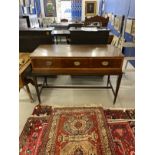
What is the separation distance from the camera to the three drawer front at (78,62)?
186 centimetres

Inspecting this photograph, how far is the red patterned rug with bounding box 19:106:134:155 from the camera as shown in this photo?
1.54m

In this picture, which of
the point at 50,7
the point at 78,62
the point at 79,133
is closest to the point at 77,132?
the point at 79,133

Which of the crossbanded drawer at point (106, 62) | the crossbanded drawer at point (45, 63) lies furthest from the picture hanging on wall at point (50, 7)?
the crossbanded drawer at point (106, 62)

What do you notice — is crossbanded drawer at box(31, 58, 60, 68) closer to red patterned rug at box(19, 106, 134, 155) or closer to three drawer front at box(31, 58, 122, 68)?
three drawer front at box(31, 58, 122, 68)

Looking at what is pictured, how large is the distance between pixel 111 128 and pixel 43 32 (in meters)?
1.67

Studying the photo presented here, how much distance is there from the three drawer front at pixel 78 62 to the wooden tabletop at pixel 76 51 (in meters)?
0.05

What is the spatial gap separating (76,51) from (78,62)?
20 cm

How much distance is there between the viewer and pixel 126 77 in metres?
3.15

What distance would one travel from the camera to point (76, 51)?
6.59ft

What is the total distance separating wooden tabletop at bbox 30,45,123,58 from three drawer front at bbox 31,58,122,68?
5 centimetres

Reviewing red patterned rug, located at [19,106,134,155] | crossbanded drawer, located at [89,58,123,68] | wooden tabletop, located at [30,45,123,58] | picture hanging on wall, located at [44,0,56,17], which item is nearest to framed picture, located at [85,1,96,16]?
picture hanging on wall, located at [44,0,56,17]

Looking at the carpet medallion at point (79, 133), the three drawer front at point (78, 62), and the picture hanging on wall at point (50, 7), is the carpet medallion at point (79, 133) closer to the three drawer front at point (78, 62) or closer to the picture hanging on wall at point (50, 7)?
the three drawer front at point (78, 62)
